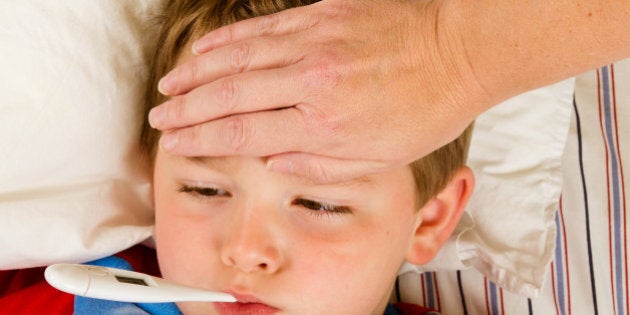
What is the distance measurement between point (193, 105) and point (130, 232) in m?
0.31

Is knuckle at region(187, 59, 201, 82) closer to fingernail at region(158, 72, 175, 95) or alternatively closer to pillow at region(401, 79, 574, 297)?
fingernail at region(158, 72, 175, 95)

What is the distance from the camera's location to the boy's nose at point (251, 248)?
34.1 inches

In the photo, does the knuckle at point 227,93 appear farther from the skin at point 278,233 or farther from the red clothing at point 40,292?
the red clothing at point 40,292

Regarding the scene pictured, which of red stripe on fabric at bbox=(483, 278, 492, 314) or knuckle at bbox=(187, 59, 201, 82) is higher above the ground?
knuckle at bbox=(187, 59, 201, 82)

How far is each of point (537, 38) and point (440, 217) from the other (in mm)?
371

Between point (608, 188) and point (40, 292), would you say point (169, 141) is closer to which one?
point (40, 292)

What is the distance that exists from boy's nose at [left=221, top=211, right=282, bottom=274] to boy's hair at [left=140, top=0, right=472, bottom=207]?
0.22 meters

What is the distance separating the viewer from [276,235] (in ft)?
2.93

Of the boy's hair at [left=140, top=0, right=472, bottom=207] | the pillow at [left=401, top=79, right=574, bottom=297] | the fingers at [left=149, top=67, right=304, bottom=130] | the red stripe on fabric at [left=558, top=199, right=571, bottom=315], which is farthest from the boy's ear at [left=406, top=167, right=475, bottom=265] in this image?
the fingers at [left=149, top=67, right=304, bottom=130]

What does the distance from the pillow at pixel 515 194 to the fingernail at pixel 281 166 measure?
464mm

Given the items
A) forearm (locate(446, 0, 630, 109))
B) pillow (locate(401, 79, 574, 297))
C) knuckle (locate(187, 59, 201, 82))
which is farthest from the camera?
pillow (locate(401, 79, 574, 297))

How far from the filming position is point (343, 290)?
0.93 meters

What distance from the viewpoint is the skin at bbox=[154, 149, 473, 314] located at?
887mm

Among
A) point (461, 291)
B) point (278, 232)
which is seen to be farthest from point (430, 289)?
point (278, 232)
